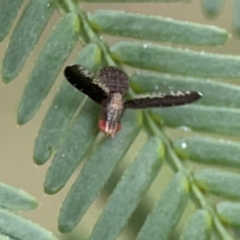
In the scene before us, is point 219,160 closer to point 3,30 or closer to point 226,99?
point 226,99

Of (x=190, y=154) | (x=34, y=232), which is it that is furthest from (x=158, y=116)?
(x=34, y=232)

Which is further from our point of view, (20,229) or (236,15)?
(236,15)


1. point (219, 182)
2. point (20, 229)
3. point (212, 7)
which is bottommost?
point (20, 229)

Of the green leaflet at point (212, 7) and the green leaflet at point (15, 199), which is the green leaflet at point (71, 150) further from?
the green leaflet at point (212, 7)

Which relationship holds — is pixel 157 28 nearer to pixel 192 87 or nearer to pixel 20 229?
pixel 192 87

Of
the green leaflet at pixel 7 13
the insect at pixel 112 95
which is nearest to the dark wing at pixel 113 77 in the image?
the insect at pixel 112 95

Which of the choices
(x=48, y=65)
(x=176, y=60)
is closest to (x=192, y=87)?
(x=176, y=60)
